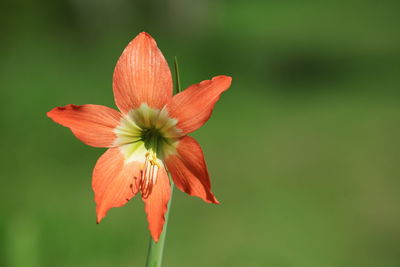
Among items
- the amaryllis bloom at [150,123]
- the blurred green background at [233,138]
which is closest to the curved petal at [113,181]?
the amaryllis bloom at [150,123]

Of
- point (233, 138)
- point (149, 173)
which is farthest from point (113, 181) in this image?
point (233, 138)

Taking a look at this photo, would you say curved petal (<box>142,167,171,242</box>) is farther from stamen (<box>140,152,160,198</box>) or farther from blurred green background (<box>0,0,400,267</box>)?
blurred green background (<box>0,0,400,267</box>)

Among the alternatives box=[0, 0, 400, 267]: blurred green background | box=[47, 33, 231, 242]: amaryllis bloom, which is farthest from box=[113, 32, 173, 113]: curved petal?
box=[0, 0, 400, 267]: blurred green background

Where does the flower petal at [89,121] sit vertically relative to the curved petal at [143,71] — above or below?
below

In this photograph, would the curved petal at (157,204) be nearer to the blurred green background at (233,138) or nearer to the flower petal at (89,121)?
the flower petal at (89,121)

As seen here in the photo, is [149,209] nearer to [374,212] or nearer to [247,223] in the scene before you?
[247,223]

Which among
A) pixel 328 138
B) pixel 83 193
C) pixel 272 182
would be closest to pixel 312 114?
pixel 328 138
